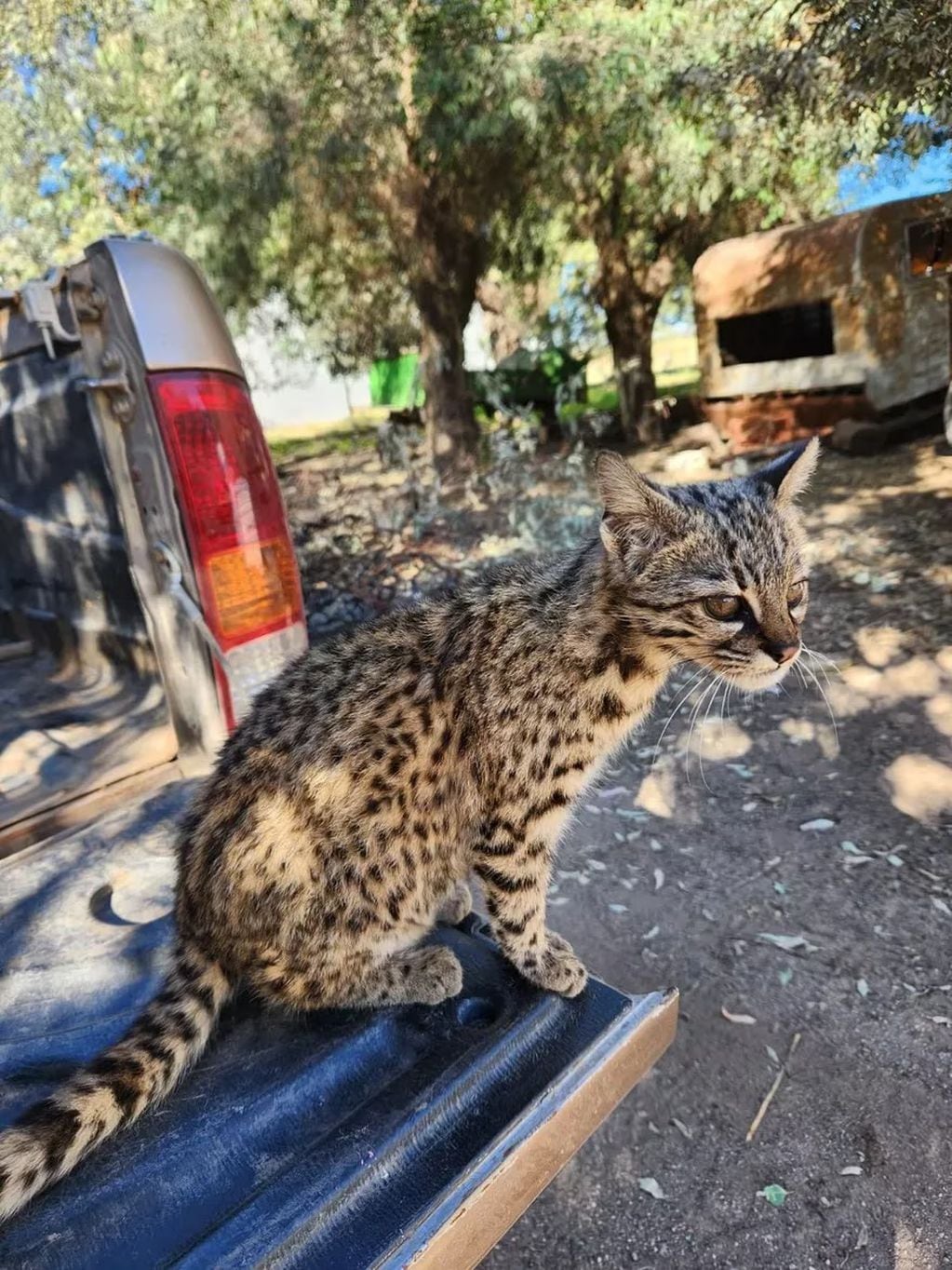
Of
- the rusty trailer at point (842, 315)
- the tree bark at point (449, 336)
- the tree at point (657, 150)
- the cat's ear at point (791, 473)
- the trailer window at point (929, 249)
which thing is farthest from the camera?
the tree bark at point (449, 336)

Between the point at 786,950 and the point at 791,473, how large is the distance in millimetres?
2073

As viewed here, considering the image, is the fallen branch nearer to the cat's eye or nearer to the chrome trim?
the cat's eye

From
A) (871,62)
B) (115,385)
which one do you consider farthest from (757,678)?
(871,62)

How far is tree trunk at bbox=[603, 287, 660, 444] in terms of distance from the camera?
1404 cm

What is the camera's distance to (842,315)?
10.4 metres

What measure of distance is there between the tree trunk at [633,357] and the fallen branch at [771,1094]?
38.4ft

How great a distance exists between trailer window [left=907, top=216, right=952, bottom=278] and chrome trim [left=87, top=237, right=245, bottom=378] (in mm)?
10030

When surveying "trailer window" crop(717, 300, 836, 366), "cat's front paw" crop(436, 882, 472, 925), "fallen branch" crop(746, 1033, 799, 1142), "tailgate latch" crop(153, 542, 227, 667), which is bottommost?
"fallen branch" crop(746, 1033, 799, 1142)

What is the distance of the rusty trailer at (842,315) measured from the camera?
33.4 ft

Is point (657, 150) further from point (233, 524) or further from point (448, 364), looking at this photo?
point (233, 524)

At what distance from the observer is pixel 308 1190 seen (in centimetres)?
167

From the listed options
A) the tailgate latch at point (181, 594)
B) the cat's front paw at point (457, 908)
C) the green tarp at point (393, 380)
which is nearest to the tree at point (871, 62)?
the tailgate latch at point (181, 594)

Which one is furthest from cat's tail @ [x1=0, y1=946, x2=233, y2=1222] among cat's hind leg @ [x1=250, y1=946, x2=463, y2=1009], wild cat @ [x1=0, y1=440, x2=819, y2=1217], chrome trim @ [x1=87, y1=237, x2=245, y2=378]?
chrome trim @ [x1=87, y1=237, x2=245, y2=378]

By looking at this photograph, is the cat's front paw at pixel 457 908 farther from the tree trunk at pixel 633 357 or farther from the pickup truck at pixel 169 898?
the tree trunk at pixel 633 357
